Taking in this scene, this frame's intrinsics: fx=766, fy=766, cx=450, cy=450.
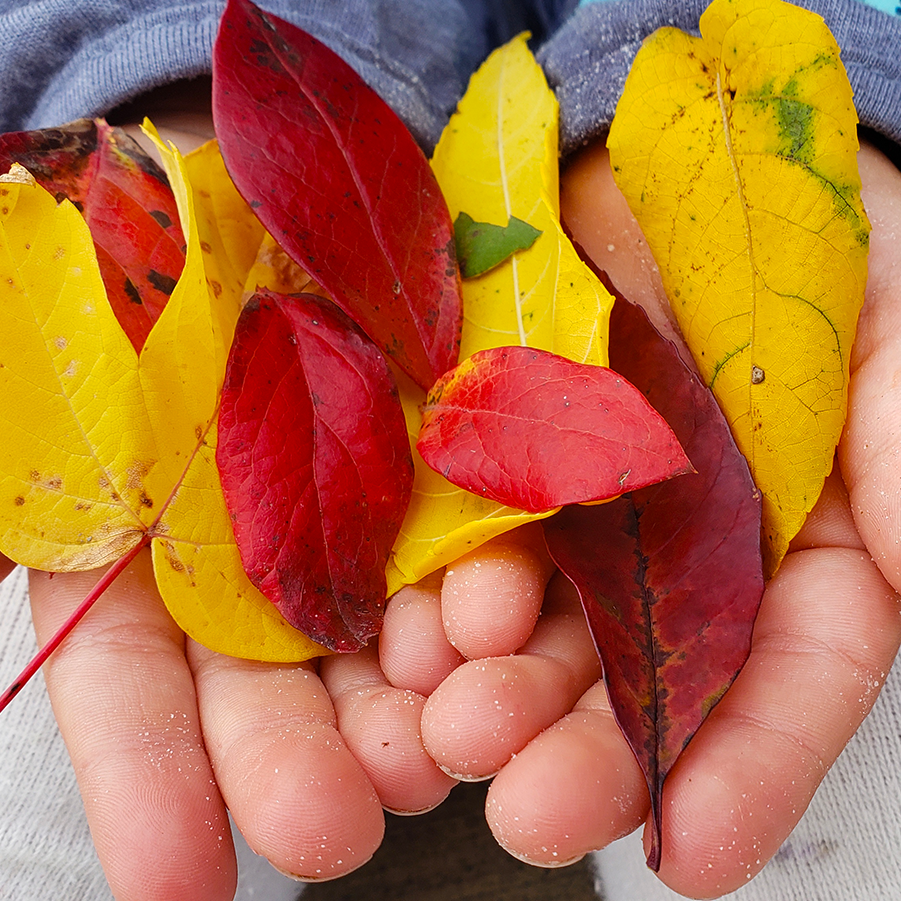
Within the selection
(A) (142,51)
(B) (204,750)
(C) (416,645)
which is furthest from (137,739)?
(A) (142,51)

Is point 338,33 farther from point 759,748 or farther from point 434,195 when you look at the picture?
point 759,748

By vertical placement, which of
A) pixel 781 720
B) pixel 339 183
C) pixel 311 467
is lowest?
pixel 781 720

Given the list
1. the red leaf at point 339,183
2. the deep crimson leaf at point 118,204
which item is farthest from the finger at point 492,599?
the deep crimson leaf at point 118,204

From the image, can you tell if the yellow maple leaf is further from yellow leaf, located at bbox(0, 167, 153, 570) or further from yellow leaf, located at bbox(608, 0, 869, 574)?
yellow leaf, located at bbox(608, 0, 869, 574)

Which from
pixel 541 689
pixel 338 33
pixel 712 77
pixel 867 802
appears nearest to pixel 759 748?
pixel 541 689

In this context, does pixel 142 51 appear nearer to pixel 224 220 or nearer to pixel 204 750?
pixel 224 220

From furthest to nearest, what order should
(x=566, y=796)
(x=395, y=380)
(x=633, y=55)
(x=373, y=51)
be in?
(x=373, y=51), (x=633, y=55), (x=395, y=380), (x=566, y=796)

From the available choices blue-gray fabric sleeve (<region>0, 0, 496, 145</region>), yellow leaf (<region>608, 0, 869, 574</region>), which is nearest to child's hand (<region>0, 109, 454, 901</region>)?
yellow leaf (<region>608, 0, 869, 574</region>)
